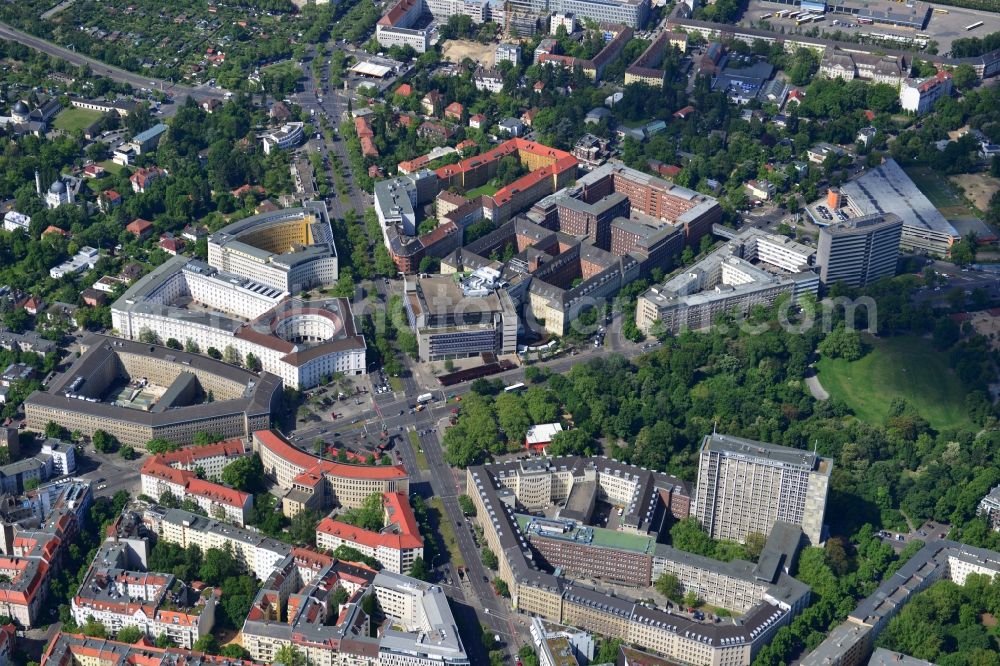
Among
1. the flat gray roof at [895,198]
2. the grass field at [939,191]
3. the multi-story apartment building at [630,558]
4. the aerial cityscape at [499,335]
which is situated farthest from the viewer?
the grass field at [939,191]

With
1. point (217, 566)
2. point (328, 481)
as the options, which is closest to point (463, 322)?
point (328, 481)

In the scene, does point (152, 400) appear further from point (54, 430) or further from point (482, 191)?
point (482, 191)

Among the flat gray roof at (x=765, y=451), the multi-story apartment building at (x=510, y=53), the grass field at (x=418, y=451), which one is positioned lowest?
the grass field at (x=418, y=451)

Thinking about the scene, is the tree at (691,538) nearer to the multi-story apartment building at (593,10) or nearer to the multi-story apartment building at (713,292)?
the multi-story apartment building at (713,292)

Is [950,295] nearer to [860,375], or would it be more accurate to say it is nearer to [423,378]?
[860,375]

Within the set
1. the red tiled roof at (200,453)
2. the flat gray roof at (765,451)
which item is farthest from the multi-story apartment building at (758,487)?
the red tiled roof at (200,453)

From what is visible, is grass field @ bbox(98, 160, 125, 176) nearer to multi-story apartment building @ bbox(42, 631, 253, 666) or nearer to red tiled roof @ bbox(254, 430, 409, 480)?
red tiled roof @ bbox(254, 430, 409, 480)
